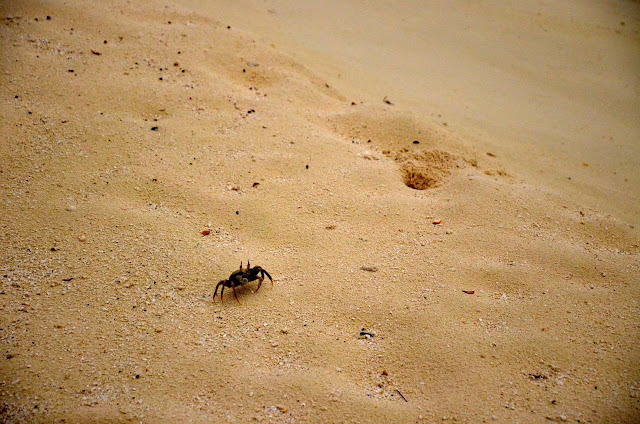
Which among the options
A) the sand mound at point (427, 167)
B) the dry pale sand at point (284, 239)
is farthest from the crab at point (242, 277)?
the sand mound at point (427, 167)

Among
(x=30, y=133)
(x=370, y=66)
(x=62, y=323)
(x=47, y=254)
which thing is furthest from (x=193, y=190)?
(x=370, y=66)

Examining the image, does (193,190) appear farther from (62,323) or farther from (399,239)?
(399,239)

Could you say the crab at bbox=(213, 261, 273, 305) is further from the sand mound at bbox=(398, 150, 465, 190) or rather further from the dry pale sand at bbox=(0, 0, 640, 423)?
the sand mound at bbox=(398, 150, 465, 190)

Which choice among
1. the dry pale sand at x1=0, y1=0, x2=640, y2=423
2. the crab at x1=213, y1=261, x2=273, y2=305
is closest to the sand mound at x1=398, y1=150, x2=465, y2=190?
the dry pale sand at x1=0, y1=0, x2=640, y2=423

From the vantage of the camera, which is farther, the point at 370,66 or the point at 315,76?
the point at 370,66

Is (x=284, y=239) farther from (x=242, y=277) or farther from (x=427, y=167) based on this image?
(x=427, y=167)

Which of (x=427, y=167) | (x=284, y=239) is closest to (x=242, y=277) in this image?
(x=284, y=239)

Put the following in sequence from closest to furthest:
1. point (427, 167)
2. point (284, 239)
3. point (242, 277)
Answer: point (242, 277) < point (284, 239) < point (427, 167)

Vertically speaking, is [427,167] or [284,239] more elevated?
[427,167]
